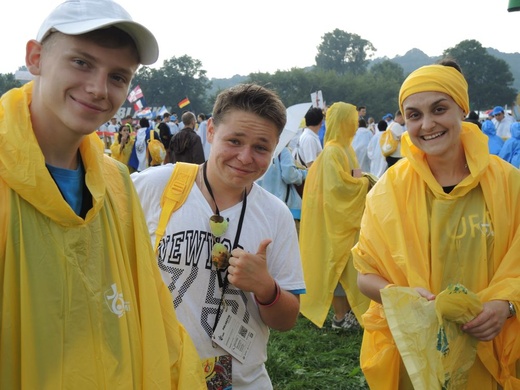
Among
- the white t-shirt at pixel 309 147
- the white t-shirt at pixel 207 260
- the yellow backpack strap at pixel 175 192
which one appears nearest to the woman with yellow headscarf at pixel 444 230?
the white t-shirt at pixel 207 260

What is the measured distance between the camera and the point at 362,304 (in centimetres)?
610

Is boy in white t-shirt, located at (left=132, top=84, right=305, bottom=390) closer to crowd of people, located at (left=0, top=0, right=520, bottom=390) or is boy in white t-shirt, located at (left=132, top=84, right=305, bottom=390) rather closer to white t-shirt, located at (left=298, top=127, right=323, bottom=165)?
crowd of people, located at (left=0, top=0, right=520, bottom=390)

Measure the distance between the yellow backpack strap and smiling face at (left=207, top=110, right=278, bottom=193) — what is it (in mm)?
119

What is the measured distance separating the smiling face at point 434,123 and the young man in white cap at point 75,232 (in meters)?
1.50

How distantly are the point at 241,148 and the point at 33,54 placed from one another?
952mm

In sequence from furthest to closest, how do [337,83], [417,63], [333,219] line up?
[417,63]
[337,83]
[333,219]

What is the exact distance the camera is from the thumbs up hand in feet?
7.26

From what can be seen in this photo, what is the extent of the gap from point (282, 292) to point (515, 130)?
9.79 meters

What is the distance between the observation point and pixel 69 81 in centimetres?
156

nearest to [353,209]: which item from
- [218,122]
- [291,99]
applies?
[218,122]

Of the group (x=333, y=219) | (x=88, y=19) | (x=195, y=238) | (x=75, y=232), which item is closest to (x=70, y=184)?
(x=75, y=232)

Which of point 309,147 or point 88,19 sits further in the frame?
point 309,147

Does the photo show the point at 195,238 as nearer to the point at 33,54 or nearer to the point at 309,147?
the point at 33,54

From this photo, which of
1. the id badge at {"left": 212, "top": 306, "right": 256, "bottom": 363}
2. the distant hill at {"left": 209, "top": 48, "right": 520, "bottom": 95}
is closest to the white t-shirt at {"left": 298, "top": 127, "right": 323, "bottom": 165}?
the id badge at {"left": 212, "top": 306, "right": 256, "bottom": 363}
